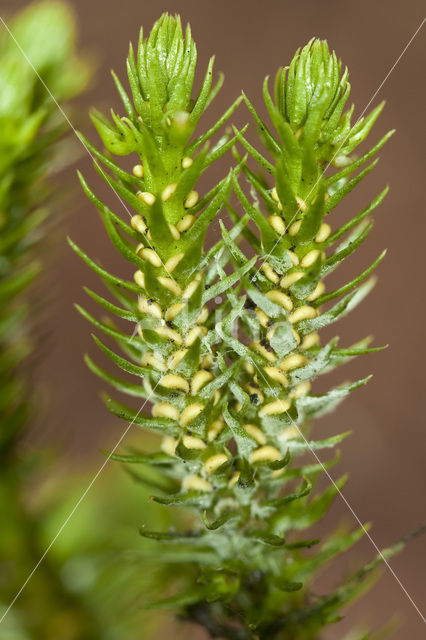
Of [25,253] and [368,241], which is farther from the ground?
[25,253]

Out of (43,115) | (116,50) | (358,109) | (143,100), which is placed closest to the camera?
(143,100)

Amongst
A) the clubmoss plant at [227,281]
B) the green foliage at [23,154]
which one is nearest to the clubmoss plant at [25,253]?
the green foliage at [23,154]

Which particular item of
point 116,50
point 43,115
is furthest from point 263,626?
point 116,50

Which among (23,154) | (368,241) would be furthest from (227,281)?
(368,241)

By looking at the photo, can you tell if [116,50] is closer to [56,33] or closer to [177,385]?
[56,33]

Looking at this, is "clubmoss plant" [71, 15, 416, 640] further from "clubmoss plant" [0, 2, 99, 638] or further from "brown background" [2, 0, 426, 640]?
"brown background" [2, 0, 426, 640]

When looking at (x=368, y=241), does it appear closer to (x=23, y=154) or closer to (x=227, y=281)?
(x=23, y=154)

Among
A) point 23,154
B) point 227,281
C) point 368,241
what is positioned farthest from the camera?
point 368,241

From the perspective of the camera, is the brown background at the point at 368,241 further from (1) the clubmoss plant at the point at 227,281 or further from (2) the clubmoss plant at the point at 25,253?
(1) the clubmoss plant at the point at 227,281
